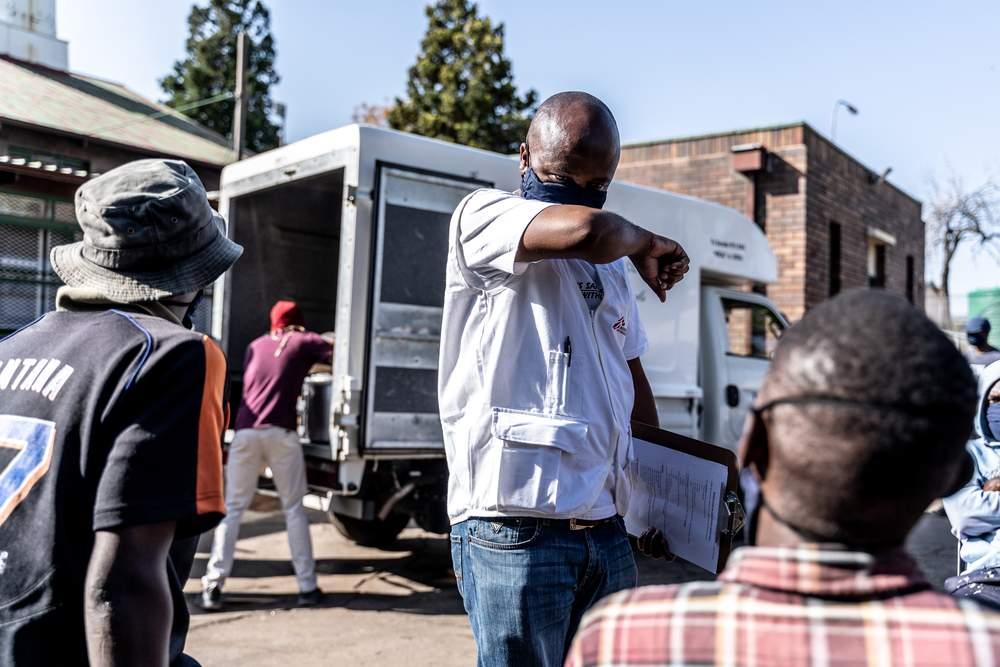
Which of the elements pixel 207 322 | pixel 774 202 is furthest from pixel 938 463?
pixel 774 202

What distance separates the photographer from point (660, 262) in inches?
81.3

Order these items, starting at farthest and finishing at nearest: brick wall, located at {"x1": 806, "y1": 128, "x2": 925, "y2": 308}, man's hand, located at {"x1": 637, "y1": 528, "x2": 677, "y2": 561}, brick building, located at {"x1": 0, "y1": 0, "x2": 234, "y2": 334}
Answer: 1. brick wall, located at {"x1": 806, "y1": 128, "x2": 925, "y2": 308}
2. brick building, located at {"x1": 0, "y1": 0, "x2": 234, "y2": 334}
3. man's hand, located at {"x1": 637, "y1": 528, "x2": 677, "y2": 561}

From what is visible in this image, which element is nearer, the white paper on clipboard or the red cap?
the white paper on clipboard

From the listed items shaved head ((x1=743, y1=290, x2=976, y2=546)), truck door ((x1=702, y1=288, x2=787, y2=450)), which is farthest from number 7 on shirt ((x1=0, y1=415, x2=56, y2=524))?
truck door ((x1=702, y1=288, x2=787, y2=450))

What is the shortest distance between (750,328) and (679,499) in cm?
646

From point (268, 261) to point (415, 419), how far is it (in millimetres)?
2324

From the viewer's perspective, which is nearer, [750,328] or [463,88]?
[750,328]

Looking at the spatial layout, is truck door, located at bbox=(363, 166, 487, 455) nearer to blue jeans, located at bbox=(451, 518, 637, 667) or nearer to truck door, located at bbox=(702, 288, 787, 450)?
truck door, located at bbox=(702, 288, 787, 450)

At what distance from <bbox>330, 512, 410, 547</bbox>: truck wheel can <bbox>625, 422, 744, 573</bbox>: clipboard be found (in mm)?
5082

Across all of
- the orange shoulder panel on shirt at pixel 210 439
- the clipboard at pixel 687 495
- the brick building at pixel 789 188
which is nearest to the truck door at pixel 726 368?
the brick building at pixel 789 188

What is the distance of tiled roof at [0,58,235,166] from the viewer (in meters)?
18.3

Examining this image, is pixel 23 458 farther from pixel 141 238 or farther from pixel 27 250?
pixel 27 250

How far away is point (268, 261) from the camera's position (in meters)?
7.24

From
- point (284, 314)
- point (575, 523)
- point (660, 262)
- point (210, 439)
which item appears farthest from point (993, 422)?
point (284, 314)
